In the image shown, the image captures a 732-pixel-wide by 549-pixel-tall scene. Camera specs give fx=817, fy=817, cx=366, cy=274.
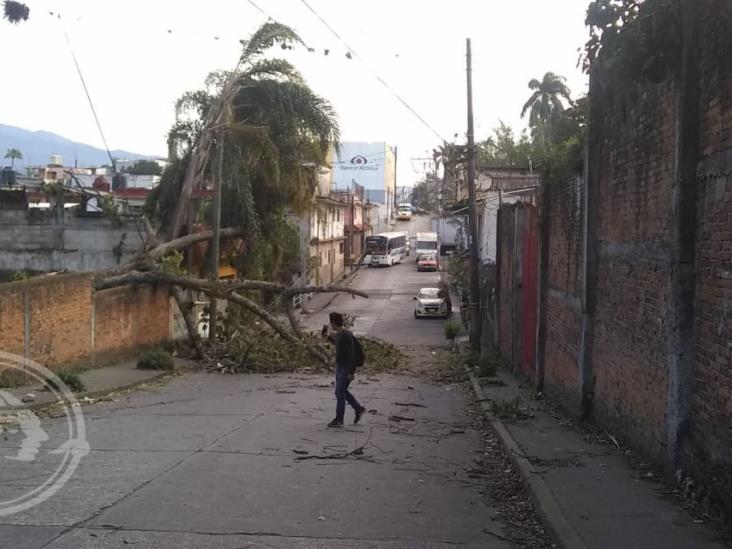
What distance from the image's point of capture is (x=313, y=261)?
47406mm

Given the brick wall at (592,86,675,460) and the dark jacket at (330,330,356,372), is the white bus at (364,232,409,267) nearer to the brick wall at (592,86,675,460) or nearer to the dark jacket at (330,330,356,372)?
the dark jacket at (330,330,356,372)

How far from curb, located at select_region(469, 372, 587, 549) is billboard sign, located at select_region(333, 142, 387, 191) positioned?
10740 centimetres

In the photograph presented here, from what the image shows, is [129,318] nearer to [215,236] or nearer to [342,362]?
[215,236]

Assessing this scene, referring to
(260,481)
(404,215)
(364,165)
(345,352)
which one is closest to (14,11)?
(345,352)

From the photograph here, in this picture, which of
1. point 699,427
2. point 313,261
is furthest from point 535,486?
point 313,261

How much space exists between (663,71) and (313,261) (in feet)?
132

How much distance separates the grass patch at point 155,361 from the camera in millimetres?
19844

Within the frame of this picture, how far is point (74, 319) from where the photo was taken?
1808 centimetres

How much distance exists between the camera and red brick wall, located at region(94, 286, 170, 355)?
64.4ft

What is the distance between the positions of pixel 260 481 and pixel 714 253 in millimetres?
4837

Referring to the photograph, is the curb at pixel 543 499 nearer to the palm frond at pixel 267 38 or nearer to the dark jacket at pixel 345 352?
the dark jacket at pixel 345 352

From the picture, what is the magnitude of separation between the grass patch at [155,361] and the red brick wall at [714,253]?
15.0m

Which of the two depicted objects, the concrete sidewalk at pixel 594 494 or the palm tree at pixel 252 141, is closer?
the concrete sidewalk at pixel 594 494

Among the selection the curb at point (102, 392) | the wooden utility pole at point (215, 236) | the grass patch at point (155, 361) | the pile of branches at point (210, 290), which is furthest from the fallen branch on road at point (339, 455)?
the wooden utility pole at point (215, 236)
